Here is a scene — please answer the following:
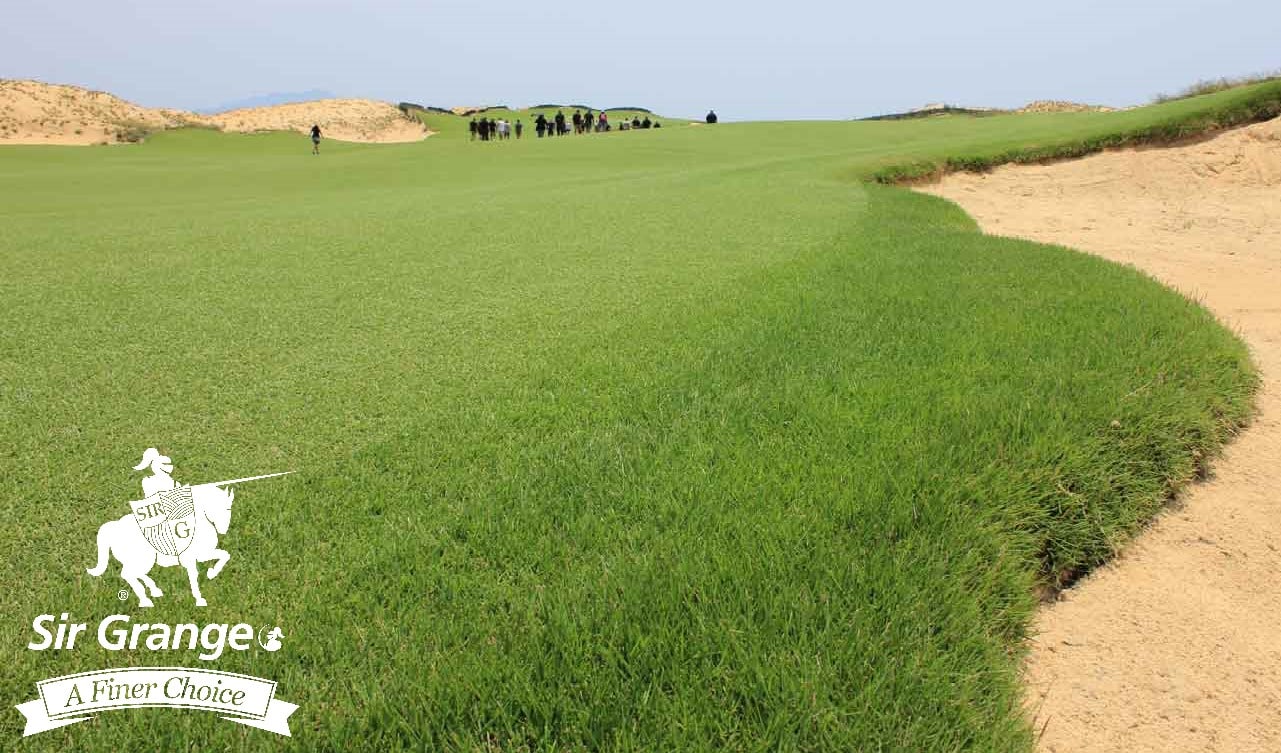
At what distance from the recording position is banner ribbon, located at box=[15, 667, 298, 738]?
5.27 feet

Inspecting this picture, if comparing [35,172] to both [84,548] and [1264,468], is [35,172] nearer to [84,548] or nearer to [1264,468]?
[84,548]

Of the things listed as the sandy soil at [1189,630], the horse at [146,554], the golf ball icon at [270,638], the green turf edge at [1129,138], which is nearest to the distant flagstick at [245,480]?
the horse at [146,554]

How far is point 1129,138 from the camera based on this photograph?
45.0ft

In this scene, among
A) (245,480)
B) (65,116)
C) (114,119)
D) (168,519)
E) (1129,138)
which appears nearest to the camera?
(168,519)

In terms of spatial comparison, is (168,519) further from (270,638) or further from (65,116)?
(65,116)

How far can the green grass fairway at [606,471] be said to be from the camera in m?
1.67

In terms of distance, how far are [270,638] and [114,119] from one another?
4389 centimetres

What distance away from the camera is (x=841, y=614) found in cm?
190

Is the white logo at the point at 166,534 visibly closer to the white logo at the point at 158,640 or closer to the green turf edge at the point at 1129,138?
the white logo at the point at 158,640

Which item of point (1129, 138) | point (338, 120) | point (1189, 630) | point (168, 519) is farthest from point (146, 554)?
point (338, 120)

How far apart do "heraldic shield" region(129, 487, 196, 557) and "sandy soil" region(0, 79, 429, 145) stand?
3864cm

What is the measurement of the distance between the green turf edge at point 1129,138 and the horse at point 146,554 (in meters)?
13.0

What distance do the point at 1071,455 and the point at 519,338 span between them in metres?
2.98

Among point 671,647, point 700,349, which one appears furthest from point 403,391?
point 671,647
